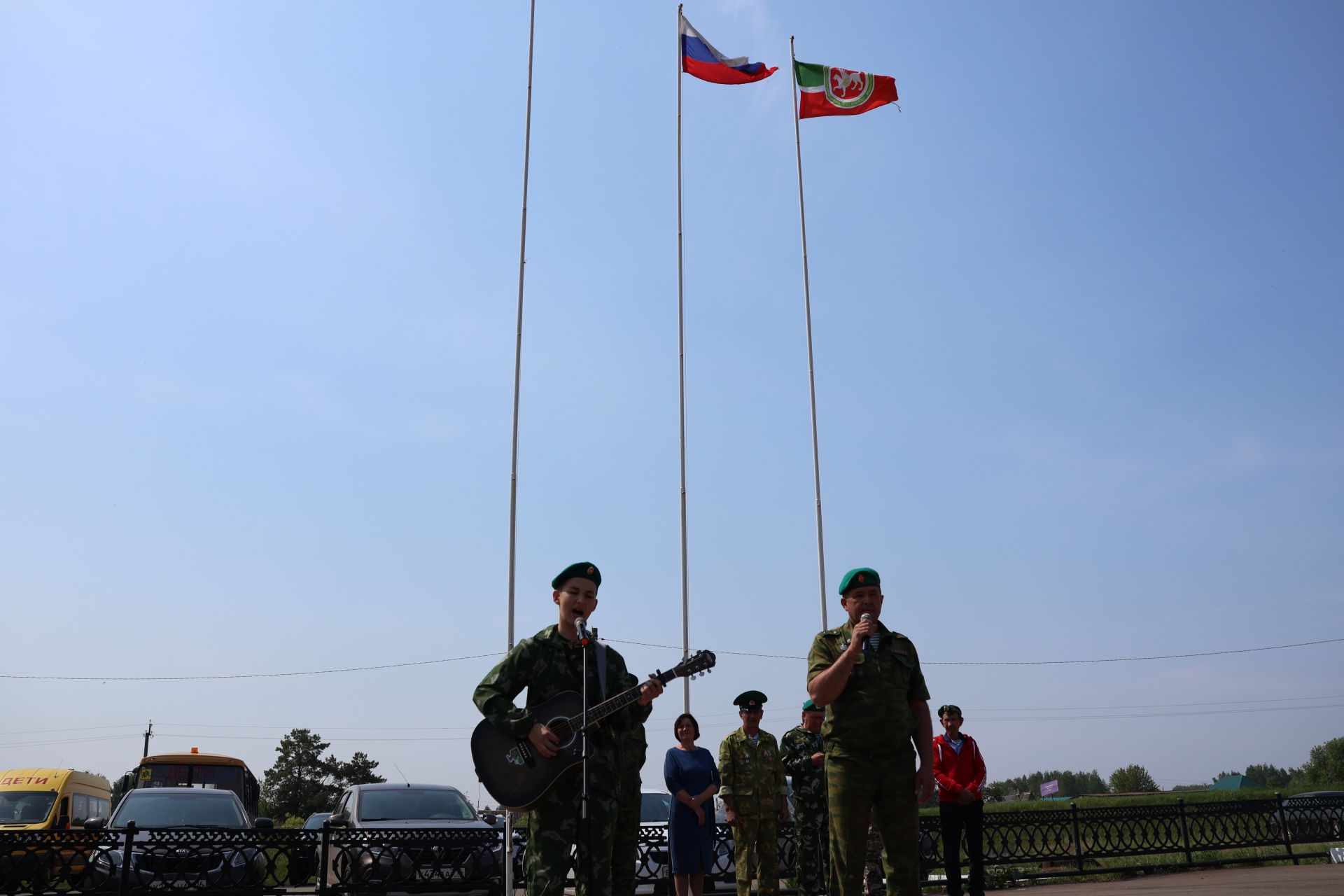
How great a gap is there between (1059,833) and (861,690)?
1182 centimetres

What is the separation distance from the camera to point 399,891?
12.0 meters

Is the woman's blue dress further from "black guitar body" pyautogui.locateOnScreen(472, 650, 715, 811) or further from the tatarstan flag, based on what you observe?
the tatarstan flag

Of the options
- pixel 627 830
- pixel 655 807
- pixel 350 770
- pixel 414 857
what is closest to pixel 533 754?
pixel 627 830

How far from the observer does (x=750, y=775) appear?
33.8 feet

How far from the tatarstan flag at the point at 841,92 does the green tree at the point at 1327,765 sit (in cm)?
9298

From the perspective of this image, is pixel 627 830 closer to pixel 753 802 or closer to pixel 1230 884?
pixel 753 802

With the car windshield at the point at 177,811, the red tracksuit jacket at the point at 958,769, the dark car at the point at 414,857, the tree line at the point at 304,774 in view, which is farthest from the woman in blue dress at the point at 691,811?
the tree line at the point at 304,774

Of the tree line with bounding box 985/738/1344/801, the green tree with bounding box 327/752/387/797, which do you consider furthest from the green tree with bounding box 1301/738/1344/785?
the green tree with bounding box 327/752/387/797

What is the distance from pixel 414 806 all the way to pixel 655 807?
3303mm

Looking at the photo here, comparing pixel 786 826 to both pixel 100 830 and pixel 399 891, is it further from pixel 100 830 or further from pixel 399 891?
pixel 100 830

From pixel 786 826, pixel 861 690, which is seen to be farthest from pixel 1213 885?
pixel 861 690

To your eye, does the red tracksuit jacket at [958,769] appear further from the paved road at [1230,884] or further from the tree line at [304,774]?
the tree line at [304,774]

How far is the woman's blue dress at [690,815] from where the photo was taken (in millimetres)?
10094

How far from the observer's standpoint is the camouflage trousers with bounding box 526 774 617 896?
5.29 meters
